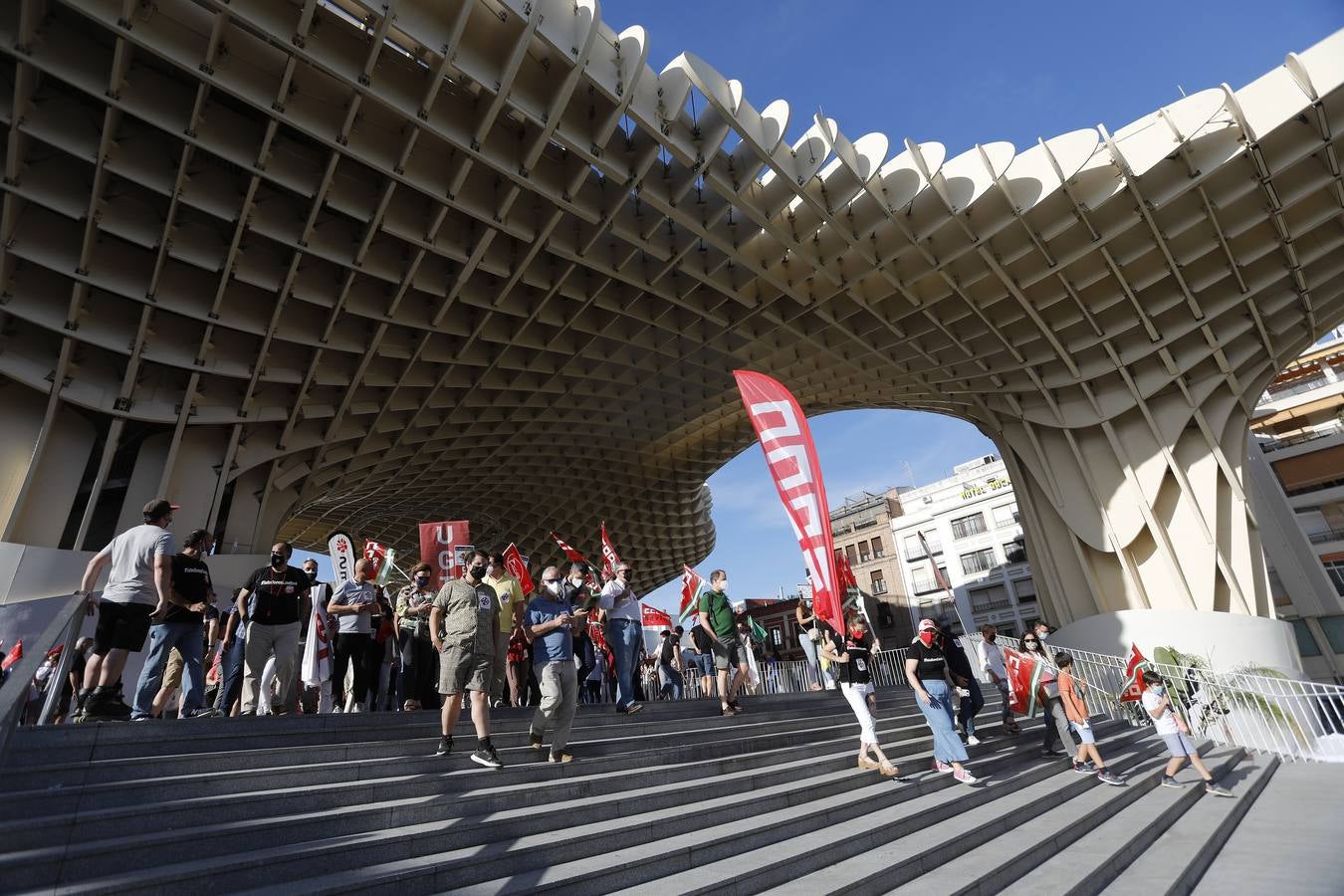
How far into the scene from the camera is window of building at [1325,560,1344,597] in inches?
1249

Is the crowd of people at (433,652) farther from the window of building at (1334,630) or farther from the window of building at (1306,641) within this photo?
the window of building at (1334,630)

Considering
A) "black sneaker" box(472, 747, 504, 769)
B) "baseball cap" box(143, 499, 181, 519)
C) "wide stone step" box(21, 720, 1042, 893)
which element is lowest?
"wide stone step" box(21, 720, 1042, 893)

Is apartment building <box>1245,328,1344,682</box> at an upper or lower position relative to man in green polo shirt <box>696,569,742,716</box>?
upper

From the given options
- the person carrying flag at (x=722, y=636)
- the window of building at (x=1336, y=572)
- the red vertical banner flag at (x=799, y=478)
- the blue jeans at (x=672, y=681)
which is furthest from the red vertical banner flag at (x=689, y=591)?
the window of building at (x=1336, y=572)

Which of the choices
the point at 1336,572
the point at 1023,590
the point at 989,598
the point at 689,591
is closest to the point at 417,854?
the point at 689,591

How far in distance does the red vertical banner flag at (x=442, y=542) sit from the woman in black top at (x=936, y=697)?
950 centimetres

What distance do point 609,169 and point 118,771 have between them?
39.5ft

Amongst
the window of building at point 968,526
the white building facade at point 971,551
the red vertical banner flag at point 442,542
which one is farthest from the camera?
the window of building at point 968,526

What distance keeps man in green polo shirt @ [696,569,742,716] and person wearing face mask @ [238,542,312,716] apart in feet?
15.1

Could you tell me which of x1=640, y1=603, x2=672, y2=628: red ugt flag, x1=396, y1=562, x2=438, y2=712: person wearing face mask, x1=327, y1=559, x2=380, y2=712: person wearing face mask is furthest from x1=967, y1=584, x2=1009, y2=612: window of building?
x1=327, y1=559, x2=380, y2=712: person wearing face mask

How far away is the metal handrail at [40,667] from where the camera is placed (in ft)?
11.4

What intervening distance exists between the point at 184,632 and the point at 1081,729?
938 cm

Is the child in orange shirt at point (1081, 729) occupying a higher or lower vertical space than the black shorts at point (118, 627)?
lower

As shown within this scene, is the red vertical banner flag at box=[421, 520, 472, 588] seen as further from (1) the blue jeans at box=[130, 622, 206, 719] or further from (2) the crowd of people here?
→ (1) the blue jeans at box=[130, 622, 206, 719]
